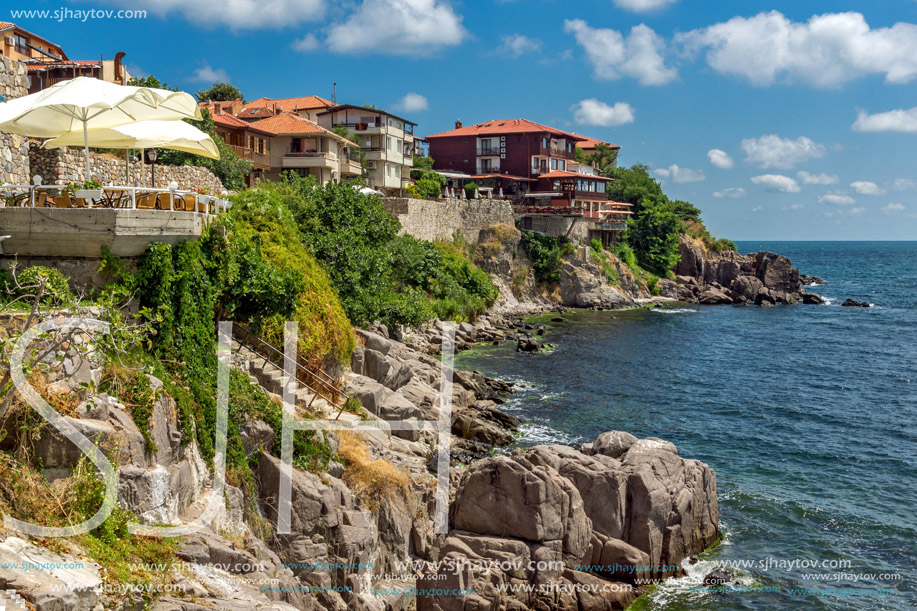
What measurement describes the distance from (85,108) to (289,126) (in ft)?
143

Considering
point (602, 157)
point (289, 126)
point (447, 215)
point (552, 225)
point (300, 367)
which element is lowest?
point (300, 367)

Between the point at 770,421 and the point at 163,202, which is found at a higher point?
the point at 163,202

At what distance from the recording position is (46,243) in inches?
566

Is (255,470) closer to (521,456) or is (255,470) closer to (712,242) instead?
(521,456)

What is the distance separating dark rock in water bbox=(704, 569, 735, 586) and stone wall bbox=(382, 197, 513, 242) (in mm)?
40921

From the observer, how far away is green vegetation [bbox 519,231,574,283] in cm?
7119

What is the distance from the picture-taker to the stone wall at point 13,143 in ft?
68.0

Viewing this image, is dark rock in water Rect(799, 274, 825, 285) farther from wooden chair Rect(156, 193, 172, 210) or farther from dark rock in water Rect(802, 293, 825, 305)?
wooden chair Rect(156, 193, 172, 210)

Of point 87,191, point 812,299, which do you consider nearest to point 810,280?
point 812,299

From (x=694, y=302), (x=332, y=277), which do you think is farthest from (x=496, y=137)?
(x=332, y=277)

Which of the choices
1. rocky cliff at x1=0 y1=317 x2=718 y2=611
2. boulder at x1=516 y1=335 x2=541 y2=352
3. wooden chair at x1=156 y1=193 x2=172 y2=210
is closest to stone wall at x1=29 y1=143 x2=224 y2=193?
wooden chair at x1=156 y1=193 x2=172 y2=210
